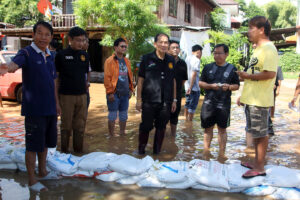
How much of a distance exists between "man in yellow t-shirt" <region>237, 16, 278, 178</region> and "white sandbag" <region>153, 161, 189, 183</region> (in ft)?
2.31

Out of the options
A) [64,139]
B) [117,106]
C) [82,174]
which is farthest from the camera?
[117,106]

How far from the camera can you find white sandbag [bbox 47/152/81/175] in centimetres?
372

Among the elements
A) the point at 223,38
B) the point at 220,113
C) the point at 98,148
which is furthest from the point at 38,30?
the point at 223,38

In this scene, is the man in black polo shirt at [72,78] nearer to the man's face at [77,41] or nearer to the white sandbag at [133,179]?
the man's face at [77,41]

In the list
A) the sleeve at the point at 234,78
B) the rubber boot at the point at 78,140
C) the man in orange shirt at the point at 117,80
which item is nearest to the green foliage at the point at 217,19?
the man in orange shirt at the point at 117,80

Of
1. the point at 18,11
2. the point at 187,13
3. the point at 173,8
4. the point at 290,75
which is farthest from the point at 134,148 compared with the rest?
the point at 18,11

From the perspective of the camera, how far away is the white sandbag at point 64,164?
147 inches

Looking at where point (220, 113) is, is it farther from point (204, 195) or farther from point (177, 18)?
point (177, 18)

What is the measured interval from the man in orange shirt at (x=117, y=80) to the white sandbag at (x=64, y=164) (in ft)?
5.56

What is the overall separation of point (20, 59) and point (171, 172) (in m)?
2.10

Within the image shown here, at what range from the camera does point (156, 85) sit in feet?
14.1

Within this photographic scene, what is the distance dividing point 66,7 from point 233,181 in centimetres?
1939

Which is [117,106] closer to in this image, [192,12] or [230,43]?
[230,43]

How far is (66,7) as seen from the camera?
20078 millimetres
